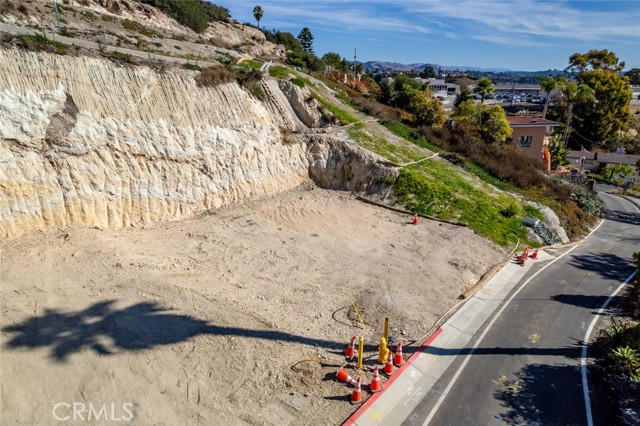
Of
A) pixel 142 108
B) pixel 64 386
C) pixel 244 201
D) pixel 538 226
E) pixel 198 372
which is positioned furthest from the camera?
pixel 244 201

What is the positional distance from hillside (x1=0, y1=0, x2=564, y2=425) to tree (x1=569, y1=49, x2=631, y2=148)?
41.2 m

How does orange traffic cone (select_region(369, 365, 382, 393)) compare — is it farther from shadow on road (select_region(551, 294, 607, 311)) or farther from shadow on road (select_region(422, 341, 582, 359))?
shadow on road (select_region(551, 294, 607, 311))

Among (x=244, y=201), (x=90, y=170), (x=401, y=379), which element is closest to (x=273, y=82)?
(x=244, y=201)

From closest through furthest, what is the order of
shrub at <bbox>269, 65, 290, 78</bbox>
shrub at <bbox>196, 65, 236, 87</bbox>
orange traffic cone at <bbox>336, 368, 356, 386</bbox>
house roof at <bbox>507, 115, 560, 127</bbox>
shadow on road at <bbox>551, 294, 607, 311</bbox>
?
orange traffic cone at <bbox>336, 368, 356, 386</bbox> → shadow on road at <bbox>551, 294, 607, 311</bbox> → shrub at <bbox>196, 65, 236, 87</bbox> → shrub at <bbox>269, 65, 290, 78</bbox> → house roof at <bbox>507, 115, 560, 127</bbox>

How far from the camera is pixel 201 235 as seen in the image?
61.0 feet

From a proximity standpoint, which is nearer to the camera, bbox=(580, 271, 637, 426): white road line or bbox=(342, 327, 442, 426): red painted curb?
bbox=(342, 327, 442, 426): red painted curb

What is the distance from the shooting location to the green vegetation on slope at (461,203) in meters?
21.1

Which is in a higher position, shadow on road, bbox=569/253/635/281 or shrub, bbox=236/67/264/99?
shrub, bbox=236/67/264/99

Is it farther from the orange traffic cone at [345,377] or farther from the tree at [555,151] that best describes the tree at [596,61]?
the orange traffic cone at [345,377]

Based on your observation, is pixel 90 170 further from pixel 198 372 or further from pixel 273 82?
pixel 273 82

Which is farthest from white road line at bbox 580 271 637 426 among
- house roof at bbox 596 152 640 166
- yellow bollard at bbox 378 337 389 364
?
house roof at bbox 596 152 640 166

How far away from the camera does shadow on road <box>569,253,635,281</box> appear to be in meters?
18.0

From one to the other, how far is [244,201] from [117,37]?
15099 millimetres

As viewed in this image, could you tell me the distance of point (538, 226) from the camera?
71.6 feet
